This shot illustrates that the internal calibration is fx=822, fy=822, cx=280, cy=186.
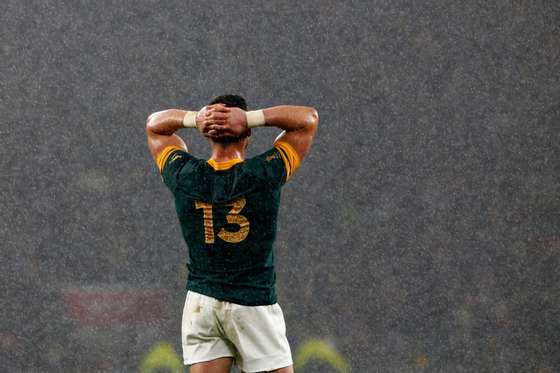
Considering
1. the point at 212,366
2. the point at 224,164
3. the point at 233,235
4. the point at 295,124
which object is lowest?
the point at 212,366

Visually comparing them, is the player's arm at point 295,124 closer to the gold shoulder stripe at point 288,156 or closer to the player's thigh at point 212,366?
the gold shoulder stripe at point 288,156

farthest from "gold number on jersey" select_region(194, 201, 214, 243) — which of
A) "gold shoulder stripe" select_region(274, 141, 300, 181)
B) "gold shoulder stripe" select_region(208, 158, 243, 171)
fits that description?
"gold shoulder stripe" select_region(274, 141, 300, 181)

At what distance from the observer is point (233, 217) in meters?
2.14

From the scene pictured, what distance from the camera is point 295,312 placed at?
3.34 metres

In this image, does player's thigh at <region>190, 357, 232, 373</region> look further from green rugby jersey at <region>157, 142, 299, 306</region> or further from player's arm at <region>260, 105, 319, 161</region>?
player's arm at <region>260, 105, 319, 161</region>

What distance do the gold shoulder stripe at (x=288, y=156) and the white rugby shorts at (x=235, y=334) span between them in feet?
1.22

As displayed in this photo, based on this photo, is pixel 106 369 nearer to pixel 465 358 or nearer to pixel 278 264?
pixel 278 264

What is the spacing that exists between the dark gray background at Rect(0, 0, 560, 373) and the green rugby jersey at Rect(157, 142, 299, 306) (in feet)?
3.80

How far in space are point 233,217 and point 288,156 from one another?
A: 0.22m

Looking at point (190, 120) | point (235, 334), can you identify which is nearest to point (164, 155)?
point (190, 120)

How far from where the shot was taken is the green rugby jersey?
2.13 m

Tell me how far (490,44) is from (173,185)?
1.76 m

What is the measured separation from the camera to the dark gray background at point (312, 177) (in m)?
3.34

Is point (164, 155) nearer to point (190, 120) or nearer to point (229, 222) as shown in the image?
point (190, 120)
